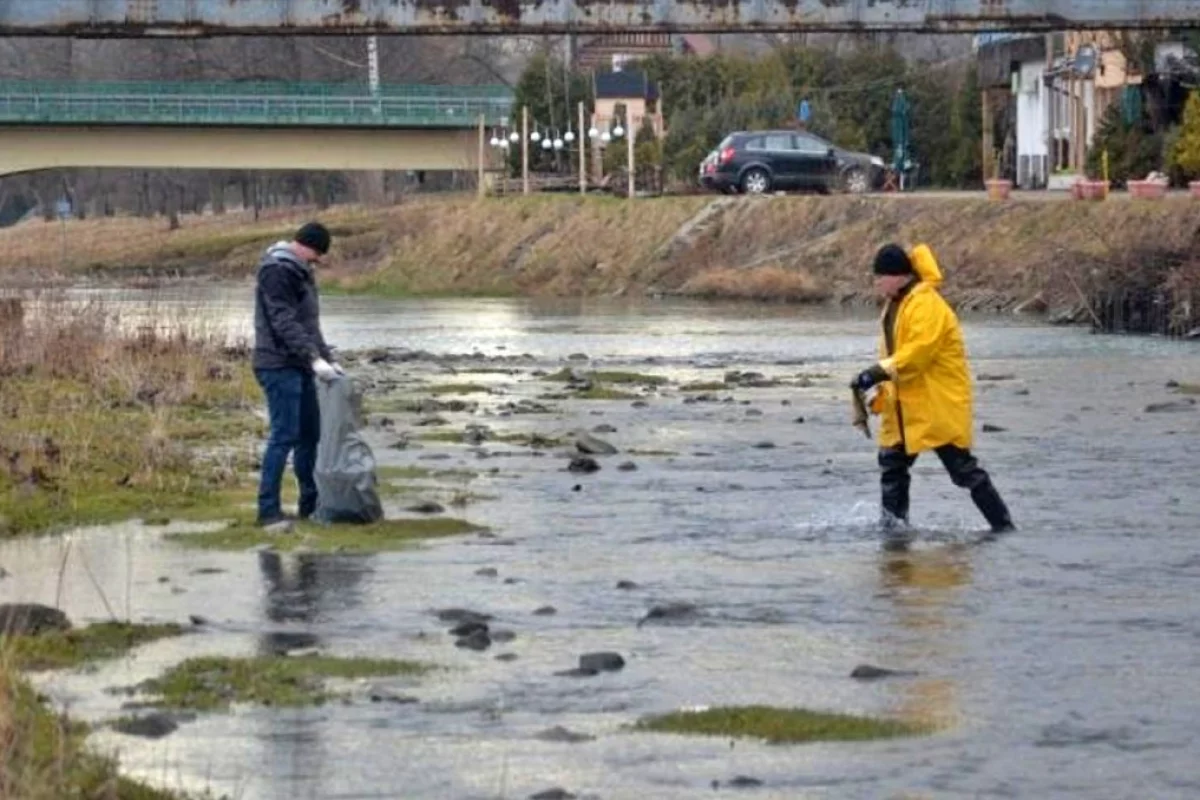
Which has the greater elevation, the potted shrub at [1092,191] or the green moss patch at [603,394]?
the potted shrub at [1092,191]

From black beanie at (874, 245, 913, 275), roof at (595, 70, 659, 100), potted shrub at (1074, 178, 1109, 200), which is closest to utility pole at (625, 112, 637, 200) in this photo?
roof at (595, 70, 659, 100)

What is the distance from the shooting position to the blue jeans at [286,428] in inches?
711

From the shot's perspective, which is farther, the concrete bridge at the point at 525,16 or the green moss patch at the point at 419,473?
the concrete bridge at the point at 525,16

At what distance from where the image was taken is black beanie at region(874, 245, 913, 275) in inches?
688

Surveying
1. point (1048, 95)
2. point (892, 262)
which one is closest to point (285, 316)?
point (892, 262)

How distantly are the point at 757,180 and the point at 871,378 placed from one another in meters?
56.8

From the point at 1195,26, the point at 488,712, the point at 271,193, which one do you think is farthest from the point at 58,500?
the point at 271,193

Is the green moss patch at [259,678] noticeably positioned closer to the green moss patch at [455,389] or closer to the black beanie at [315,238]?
the black beanie at [315,238]

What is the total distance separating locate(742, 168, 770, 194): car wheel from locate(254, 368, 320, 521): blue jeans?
184 feet

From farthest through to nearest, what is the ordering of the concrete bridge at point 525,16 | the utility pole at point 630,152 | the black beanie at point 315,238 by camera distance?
the utility pole at point 630,152, the concrete bridge at point 525,16, the black beanie at point 315,238

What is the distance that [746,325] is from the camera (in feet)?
174

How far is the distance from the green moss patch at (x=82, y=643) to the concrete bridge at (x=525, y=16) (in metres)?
32.8

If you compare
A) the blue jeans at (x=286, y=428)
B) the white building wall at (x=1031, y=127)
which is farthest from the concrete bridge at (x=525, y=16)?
the white building wall at (x=1031, y=127)

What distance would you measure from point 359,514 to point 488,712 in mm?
6301
